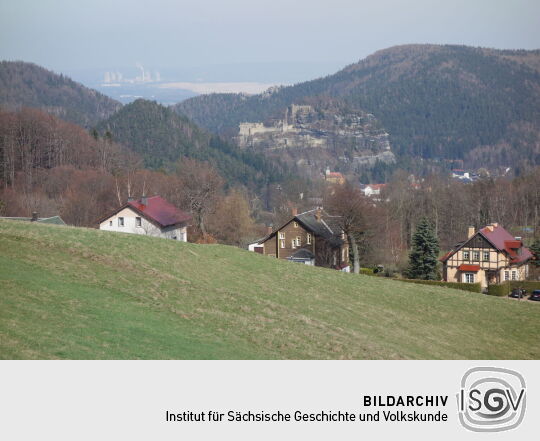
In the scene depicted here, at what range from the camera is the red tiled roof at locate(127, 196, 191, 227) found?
1854 inches

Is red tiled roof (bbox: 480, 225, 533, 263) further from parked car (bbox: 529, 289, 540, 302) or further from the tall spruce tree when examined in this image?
parked car (bbox: 529, 289, 540, 302)

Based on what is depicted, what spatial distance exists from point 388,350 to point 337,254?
3173 centimetres

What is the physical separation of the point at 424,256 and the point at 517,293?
22.3 ft

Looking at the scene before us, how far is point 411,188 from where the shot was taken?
89.7 m

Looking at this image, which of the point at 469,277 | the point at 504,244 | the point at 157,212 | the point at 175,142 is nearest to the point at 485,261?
the point at 469,277

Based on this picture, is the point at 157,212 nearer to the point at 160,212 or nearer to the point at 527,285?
the point at 160,212

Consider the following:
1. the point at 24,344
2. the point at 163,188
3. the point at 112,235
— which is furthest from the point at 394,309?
the point at 163,188

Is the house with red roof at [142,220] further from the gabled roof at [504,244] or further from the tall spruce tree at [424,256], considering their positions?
the gabled roof at [504,244]

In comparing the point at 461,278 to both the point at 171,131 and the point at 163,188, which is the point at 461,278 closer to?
the point at 163,188

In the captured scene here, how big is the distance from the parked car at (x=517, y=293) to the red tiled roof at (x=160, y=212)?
21.5 meters

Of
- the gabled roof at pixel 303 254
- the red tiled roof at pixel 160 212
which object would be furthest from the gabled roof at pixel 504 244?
the red tiled roof at pixel 160 212

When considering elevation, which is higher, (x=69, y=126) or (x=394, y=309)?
(x=69, y=126)

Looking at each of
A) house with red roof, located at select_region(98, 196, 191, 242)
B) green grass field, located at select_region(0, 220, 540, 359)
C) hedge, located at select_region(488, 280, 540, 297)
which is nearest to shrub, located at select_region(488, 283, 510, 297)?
hedge, located at select_region(488, 280, 540, 297)

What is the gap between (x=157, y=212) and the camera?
158ft
